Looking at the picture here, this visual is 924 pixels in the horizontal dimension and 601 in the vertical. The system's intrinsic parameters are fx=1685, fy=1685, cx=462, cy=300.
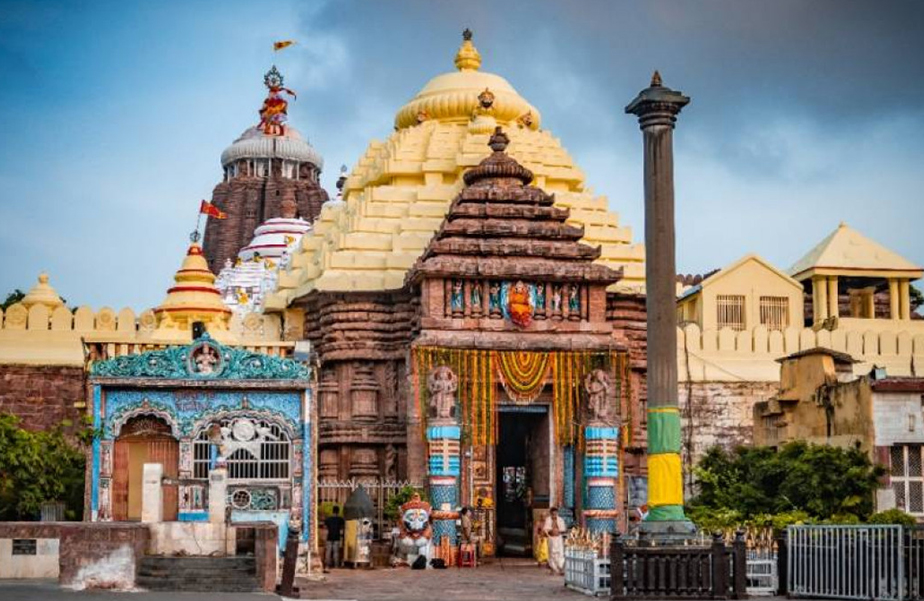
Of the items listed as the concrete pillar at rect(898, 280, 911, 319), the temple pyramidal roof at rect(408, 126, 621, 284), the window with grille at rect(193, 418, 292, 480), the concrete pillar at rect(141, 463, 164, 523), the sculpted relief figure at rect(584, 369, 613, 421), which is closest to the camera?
the concrete pillar at rect(141, 463, 164, 523)

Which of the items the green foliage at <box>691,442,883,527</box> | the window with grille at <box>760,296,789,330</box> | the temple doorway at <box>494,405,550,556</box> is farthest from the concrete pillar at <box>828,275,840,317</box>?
the green foliage at <box>691,442,883,527</box>

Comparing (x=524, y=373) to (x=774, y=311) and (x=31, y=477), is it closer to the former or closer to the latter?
(x=31, y=477)

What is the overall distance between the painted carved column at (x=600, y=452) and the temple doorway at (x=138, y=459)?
848cm

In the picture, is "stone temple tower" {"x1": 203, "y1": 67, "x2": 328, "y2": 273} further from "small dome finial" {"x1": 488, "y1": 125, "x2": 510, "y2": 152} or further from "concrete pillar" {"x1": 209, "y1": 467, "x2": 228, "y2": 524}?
"concrete pillar" {"x1": 209, "y1": 467, "x2": 228, "y2": 524}

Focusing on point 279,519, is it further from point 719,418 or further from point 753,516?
point 719,418

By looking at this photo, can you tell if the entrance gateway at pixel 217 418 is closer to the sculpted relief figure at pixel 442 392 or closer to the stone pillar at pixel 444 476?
the stone pillar at pixel 444 476

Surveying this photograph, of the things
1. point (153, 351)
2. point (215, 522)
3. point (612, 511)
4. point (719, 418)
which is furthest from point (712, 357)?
point (215, 522)

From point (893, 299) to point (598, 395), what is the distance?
1642 centimetres

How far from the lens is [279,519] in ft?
89.2

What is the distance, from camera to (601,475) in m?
33.5

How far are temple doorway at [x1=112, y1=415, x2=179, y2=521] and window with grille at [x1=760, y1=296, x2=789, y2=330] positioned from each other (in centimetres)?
2060

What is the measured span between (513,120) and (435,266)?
346 inches

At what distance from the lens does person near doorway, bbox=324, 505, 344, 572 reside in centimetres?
3203

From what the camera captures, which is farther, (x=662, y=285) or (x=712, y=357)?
(x=712, y=357)
